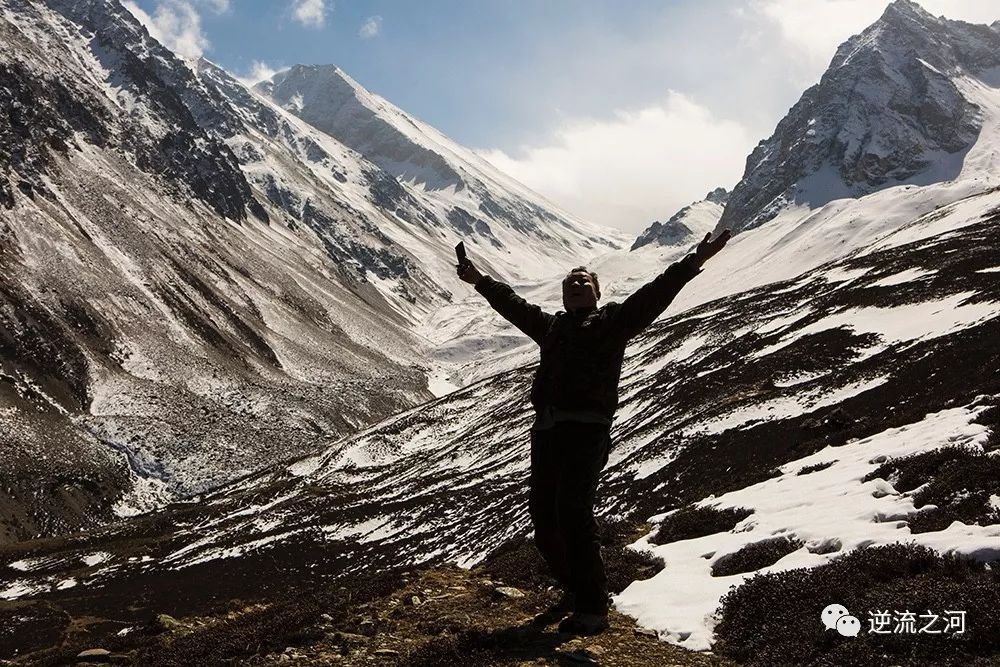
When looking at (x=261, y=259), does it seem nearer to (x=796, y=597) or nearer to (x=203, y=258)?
(x=203, y=258)

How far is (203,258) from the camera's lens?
144000 millimetres

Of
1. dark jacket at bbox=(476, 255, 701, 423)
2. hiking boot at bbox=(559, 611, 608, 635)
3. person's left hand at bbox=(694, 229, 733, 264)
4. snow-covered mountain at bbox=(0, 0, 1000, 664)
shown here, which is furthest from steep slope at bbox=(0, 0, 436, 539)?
person's left hand at bbox=(694, 229, 733, 264)

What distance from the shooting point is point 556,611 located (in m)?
8.98

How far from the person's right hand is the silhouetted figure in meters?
1.24

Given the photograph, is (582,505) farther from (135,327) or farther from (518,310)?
(135,327)

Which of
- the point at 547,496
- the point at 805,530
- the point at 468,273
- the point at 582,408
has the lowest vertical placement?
the point at 805,530

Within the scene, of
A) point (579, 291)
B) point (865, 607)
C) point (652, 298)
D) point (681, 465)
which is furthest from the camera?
point (681, 465)

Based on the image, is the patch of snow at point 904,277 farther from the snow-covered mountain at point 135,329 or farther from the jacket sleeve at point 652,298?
the snow-covered mountain at point 135,329

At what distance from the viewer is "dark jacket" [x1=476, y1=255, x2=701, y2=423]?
7676mm

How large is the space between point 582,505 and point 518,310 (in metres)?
2.58

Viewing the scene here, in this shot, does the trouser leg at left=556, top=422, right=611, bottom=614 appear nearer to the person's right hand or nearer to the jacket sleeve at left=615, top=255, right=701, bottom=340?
the jacket sleeve at left=615, top=255, right=701, bottom=340

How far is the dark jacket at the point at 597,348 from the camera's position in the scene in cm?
768

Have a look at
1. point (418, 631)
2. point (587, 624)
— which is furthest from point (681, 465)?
point (587, 624)

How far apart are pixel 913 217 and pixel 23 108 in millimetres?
184580
